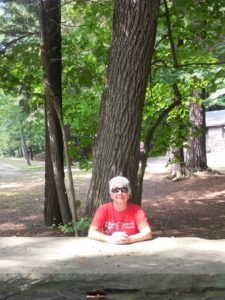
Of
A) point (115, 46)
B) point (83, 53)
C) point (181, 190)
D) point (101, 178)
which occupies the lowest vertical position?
point (181, 190)

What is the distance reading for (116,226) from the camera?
391 cm

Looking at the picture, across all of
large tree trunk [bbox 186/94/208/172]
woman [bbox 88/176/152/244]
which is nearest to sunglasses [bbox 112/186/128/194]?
woman [bbox 88/176/152/244]

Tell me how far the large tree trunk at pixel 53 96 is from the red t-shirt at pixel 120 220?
8.40 ft

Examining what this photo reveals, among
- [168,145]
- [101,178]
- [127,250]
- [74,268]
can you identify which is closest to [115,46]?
[101,178]

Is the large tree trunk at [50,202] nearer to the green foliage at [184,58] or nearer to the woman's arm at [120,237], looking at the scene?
the green foliage at [184,58]

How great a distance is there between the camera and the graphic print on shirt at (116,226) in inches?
154

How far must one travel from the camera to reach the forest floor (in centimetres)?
871

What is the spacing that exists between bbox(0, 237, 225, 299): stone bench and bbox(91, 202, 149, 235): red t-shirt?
0.22 m

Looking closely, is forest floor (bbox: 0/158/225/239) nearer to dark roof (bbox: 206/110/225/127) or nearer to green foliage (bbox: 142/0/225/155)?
green foliage (bbox: 142/0/225/155)

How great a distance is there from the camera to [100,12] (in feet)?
26.9

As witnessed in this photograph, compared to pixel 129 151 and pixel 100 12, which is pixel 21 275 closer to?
pixel 129 151

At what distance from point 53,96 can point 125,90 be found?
1429mm

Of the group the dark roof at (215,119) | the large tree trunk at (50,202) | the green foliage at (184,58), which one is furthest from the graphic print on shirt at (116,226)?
the dark roof at (215,119)

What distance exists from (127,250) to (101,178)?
154 cm
